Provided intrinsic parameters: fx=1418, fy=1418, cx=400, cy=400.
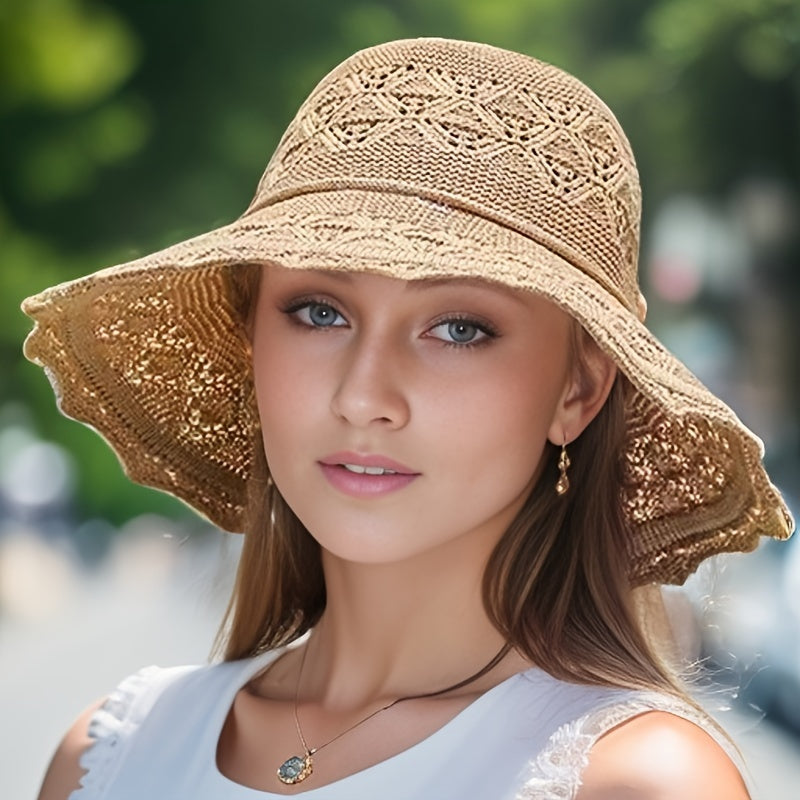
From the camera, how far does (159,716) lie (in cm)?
231

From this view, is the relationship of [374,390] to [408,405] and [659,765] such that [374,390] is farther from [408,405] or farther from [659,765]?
[659,765]

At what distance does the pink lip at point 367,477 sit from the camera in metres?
1.87

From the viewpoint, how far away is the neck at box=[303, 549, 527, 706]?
81.7 inches

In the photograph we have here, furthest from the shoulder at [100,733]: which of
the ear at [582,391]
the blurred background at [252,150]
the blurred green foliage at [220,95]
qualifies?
the blurred green foliage at [220,95]

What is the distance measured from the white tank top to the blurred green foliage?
19.3 feet

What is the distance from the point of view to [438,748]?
1.91m

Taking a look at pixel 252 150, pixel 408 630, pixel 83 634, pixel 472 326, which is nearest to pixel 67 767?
pixel 408 630

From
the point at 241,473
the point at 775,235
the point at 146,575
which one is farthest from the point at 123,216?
the point at 241,473

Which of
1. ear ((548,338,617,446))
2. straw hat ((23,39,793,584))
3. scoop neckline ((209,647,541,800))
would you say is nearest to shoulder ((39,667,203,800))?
scoop neckline ((209,647,541,800))

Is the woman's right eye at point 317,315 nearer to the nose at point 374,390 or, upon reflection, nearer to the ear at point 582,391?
the nose at point 374,390

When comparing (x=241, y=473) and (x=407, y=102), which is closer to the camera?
(x=407, y=102)

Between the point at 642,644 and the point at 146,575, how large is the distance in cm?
753

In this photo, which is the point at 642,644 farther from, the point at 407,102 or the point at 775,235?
the point at 775,235

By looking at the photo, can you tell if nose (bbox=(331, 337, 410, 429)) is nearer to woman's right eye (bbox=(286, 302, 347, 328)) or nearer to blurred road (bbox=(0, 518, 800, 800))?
woman's right eye (bbox=(286, 302, 347, 328))
